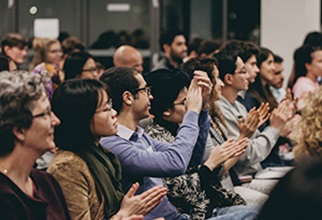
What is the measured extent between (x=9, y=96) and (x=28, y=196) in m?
0.29

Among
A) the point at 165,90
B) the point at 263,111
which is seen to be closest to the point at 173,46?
the point at 263,111

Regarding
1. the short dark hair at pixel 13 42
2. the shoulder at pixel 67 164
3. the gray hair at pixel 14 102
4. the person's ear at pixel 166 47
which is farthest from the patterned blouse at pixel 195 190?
the person's ear at pixel 166 47

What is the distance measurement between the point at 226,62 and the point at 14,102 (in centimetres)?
298

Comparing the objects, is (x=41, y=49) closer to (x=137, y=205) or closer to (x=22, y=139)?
(x=137, y=205)

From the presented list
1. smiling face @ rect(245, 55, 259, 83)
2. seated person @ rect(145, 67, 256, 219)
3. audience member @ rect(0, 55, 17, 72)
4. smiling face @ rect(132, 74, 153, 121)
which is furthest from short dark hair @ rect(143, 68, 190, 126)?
smiling face @ rect(245, 55, 259, 83)

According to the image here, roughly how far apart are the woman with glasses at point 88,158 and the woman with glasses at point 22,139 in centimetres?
29

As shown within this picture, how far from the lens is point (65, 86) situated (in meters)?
2.85

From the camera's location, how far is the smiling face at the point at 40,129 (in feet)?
7.84

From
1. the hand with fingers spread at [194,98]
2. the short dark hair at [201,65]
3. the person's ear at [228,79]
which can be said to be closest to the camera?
the hand with fingers spread at [194,98]

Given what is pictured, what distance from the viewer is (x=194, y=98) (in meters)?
3.53

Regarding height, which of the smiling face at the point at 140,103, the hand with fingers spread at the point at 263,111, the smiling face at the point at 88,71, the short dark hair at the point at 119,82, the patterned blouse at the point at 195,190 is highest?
the short dark hair at the point at 119,82

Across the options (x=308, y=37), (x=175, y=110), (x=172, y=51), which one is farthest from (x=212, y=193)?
(x=172, y=51)

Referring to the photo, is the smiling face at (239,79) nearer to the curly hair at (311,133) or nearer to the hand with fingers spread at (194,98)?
the hand with fingers spread at (194,98)

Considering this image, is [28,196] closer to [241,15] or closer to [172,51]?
[172,51]
